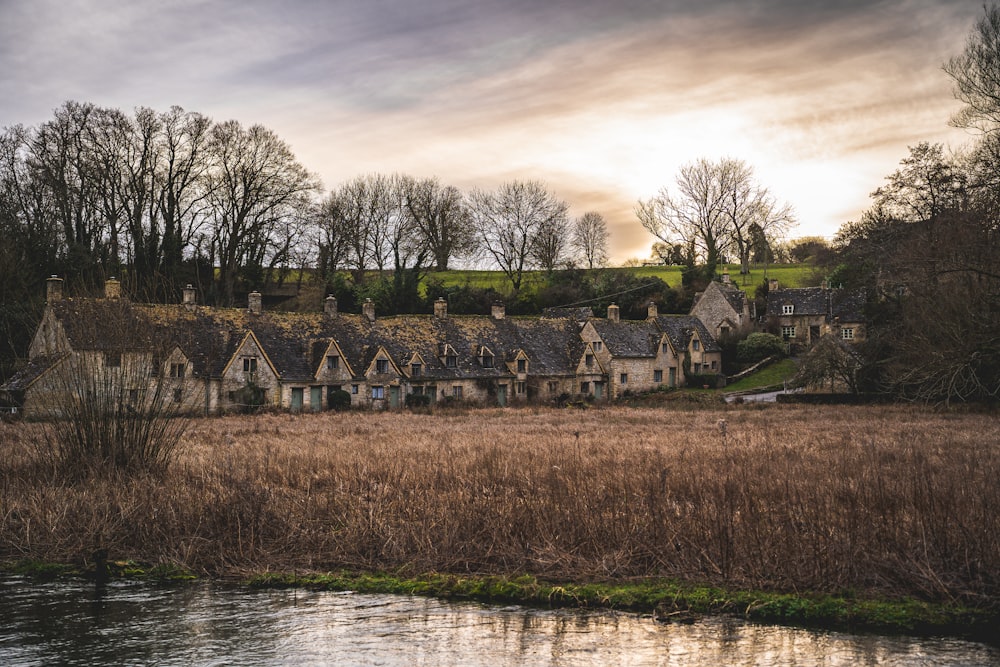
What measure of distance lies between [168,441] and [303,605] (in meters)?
9.08

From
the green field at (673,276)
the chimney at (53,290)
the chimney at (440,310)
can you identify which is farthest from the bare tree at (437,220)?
the chimney at (53,290)

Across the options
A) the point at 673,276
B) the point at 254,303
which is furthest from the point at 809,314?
the point at 254,303

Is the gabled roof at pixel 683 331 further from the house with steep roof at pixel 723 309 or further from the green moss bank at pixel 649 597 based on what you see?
the green moss bank at pixel 649 597

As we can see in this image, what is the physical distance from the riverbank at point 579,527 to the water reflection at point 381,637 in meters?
0.64

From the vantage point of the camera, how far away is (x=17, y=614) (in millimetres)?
11891

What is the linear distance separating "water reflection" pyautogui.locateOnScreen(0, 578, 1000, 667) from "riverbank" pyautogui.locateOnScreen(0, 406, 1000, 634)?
0.64 meters

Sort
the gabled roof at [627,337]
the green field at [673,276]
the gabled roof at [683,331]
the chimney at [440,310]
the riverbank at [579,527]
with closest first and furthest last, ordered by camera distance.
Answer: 1. the riverbank at [579,527]
2. the chimney at [440,310]
3. the gabled roof at [627,337]
4. the gabled roof at [683,331]
5. the green field at [673,276]

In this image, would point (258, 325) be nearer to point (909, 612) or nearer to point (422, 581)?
point (422, 581)

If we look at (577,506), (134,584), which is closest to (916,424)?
(577,506)

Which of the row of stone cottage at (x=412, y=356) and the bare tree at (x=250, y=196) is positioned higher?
the bare tree at (x=250, y=196)

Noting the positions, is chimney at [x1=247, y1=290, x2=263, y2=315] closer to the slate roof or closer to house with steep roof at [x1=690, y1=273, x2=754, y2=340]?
house with steep roof at [x1=690, y1=273, x2=754, y2=340]

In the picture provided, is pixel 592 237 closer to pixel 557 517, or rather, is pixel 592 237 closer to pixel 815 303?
pixel 815 303

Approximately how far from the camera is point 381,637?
10797 millimetres

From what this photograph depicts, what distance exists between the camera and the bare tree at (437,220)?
78.5 m
